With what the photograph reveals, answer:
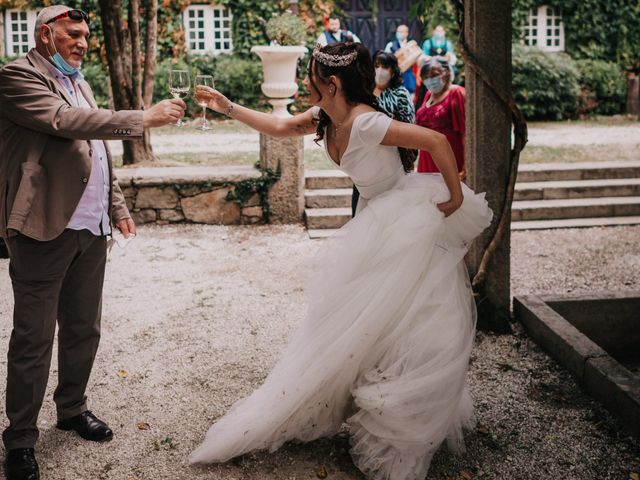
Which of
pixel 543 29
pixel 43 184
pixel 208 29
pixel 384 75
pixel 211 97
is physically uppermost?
pixel 208 29

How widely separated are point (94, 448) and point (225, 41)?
16848mm

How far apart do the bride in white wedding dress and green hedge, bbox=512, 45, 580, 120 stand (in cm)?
1439

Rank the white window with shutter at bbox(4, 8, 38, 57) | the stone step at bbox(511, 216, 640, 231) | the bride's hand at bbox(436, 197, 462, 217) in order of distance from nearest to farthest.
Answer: the bride's hand at bbox(436, 197, 462, 217)
the stone step at bbox(511, 216, 640, 231)
the white window with shutter at bbox(4, 8, 38, 57)

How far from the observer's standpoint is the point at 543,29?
19750 mm

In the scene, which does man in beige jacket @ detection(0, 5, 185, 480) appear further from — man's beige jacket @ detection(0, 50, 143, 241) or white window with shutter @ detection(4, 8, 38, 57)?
white window with shutter @ detection(4, 8, 38, 57)

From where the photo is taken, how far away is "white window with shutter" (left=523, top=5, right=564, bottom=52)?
1962 cm

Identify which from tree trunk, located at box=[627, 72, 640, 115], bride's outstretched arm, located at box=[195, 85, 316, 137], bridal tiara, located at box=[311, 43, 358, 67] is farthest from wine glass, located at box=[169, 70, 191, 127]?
tree trunk, located at box=[627, 72, 640, 115]

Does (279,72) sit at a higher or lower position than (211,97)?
higher

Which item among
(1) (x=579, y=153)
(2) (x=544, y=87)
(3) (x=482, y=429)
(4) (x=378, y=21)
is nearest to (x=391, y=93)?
(3) (x=482, y=429)

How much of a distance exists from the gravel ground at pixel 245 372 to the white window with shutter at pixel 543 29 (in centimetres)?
1280

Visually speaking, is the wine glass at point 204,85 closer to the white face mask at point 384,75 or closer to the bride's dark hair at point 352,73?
the bride's dark hair at point 352,73

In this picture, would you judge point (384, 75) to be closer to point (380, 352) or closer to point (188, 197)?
point (188, 197)

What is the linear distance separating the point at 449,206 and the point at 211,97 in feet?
4.25

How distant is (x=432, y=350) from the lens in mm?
3309
